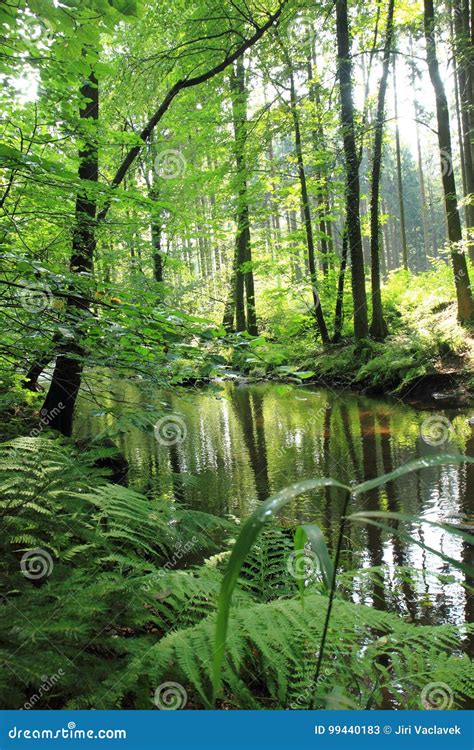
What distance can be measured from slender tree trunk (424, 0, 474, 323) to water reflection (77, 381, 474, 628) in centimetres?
321

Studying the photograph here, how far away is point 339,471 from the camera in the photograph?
19.7 ft

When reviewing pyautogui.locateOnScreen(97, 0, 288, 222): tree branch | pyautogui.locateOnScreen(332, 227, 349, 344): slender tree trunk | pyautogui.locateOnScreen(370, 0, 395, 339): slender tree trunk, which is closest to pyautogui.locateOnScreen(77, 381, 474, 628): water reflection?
pyautogui.locateOnScreen(97, 0, 288, 222): tree branch

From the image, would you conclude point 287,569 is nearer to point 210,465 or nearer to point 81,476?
point 81,476

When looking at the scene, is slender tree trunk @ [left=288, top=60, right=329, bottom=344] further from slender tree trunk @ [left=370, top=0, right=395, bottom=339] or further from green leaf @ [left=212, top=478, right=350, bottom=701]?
green leaf @ [left=212, top=478, right=350, bottom=701]

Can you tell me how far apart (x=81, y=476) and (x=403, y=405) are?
8863 mm

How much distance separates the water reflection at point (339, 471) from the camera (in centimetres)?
332

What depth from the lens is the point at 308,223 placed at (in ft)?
51.3

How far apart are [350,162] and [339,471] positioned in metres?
9.52

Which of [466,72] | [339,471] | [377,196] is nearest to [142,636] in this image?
[339,471]

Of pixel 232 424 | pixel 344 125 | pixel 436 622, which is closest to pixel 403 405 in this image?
pixel 232 424

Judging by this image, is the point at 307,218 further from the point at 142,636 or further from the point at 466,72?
the point at 142,636

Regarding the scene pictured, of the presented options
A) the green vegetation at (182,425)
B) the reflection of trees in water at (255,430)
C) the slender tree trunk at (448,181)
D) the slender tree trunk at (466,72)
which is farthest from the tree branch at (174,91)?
the slender tree trunk at (448,181)

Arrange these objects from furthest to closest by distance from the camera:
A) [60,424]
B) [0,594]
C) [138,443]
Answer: [138,443], [60,424], [0,594]

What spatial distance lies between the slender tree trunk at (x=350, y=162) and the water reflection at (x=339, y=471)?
316 cm
